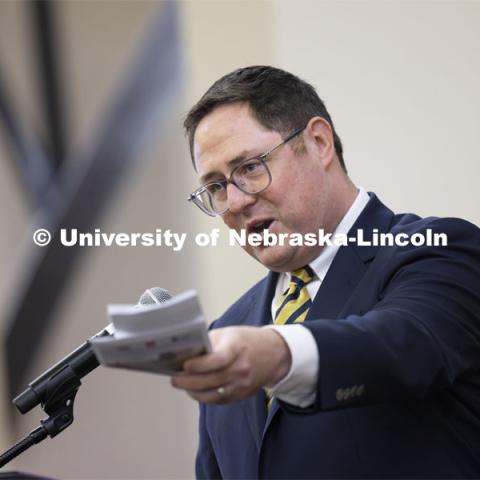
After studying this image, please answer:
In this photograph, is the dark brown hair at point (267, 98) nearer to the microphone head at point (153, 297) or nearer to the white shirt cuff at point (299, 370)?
the microphone head at point (153, 297)

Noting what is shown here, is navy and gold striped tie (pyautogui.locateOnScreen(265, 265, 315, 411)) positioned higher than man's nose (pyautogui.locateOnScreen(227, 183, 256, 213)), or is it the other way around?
man's nose (pyautogui.locateOnScreen(227, 183, 256, 213))

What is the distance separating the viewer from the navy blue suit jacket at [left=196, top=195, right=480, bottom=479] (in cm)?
132

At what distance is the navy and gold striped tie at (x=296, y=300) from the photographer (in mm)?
1903

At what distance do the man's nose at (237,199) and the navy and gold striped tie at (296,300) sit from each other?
215 mm

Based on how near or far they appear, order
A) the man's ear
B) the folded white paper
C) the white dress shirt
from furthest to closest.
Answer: the man's ear → the white dress shirt → the folded white paper

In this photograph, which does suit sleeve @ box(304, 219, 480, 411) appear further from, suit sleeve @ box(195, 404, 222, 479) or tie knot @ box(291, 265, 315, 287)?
suit sleeve @ box(195, 404, 222, 479)

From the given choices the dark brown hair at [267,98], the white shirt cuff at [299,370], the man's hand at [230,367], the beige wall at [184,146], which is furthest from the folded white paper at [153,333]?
the beige wall at [184,146]

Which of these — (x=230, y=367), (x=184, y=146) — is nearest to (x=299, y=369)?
(x=230, y=367)

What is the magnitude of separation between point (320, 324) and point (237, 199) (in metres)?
0.66

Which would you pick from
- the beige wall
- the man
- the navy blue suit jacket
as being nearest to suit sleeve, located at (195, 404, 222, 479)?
the man

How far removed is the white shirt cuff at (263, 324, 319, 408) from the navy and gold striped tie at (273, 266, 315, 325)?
585mm

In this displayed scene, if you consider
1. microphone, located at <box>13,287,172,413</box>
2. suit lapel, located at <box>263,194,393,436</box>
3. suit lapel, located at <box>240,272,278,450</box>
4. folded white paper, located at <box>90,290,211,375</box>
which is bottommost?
suit lapel, located at <box>240,272,278,450</box>

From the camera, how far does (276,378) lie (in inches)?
48.1

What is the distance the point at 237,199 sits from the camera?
192 cm
